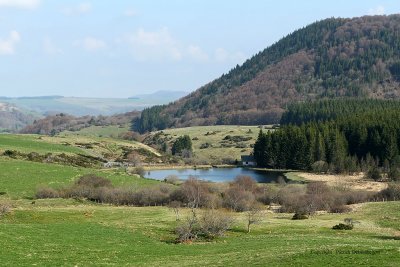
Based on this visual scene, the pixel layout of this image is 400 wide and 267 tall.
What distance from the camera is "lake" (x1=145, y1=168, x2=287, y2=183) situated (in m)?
139

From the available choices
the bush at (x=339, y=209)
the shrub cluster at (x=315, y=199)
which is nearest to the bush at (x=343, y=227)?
the shrub cluster at (x=315, y=199)

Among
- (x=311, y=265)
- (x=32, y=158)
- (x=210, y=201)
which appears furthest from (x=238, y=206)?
(x=32, y=158)

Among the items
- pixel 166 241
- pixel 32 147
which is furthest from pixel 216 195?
pixel 32 147

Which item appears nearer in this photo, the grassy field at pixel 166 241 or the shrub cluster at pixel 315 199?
the grassy field at pixel 166 241

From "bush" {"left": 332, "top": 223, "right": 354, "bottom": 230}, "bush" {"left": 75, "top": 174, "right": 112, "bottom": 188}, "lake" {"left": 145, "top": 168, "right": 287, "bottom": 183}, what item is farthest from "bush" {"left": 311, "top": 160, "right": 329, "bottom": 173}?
"bush" {"left": 332, "top": 223, "right": 354, "bottom": 230}

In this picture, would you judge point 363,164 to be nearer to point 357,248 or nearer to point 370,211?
point 370,211

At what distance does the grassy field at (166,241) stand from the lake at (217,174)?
6494 cm

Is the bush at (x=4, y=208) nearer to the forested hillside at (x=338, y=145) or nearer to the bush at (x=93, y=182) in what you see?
the bush at (x=93, y=182)

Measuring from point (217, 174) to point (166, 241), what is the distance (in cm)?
10382

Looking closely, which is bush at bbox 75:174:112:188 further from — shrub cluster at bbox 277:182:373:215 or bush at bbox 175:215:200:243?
bush at bbox 175:215:200:243

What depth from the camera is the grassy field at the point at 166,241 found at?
107 feet

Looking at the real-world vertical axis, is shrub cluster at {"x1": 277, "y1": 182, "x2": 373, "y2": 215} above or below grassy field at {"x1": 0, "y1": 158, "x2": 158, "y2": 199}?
below

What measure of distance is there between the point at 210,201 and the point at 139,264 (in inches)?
1779

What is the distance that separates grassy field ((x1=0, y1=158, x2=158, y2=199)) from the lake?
38.9m
